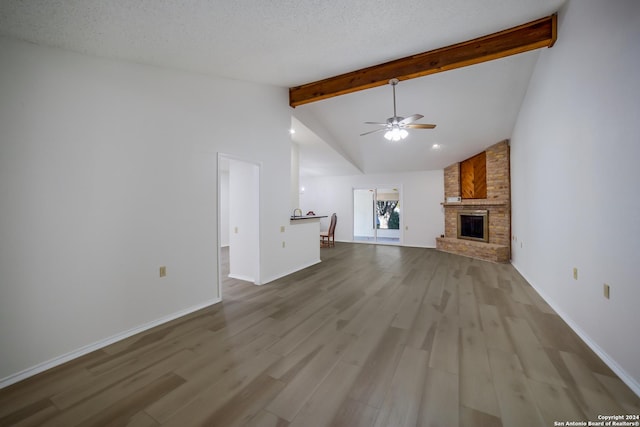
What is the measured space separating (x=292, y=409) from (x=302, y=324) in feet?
3.56

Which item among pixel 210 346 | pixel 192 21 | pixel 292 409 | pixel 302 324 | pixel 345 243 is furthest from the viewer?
pixel 345 243

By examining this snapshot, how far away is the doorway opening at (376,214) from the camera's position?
27.6 feet

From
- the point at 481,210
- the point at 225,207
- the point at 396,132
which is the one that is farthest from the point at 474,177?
the point at 225,207

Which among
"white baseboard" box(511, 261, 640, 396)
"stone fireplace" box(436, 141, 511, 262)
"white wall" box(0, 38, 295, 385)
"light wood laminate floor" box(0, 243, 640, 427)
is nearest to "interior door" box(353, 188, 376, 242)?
"stone fireplace" box(436, 141, 511, 262)

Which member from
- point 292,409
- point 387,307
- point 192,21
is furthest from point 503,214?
point 192,21

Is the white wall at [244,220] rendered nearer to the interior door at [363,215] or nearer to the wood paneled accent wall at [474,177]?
the interior door at [363,215]

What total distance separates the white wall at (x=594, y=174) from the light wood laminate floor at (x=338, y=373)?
34cm

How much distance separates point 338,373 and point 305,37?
2999 millimetres

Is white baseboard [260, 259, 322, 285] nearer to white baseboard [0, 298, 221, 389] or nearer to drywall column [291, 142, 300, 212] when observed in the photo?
white baseboard [0, 298, 221, 389]

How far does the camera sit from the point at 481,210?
5.95m

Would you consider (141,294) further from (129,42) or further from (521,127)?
(521,127)

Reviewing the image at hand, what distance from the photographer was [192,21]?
1.94 metres

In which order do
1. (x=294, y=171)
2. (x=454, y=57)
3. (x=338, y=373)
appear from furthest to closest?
1. (x=294, y=171)
2. (x=454, y=57)
3. (x=338, y=373)

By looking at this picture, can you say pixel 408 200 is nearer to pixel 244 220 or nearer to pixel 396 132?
pixel 396 132
